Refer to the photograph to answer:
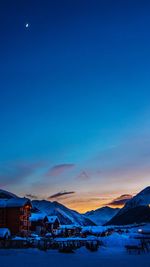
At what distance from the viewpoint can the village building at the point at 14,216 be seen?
111 m

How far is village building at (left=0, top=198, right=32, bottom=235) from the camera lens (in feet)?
364

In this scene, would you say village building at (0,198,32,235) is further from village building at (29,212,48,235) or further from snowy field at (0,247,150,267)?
snowy field at (0,247,150,267)

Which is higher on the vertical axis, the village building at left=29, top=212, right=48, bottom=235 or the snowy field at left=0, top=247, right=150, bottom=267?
the village building at left=29, top=212, right=48, bottom=235

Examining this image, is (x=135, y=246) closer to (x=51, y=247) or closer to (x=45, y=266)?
(x=51, y=247)

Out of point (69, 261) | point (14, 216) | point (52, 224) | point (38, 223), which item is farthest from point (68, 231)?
point (69, 261)

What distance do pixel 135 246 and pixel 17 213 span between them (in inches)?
1773

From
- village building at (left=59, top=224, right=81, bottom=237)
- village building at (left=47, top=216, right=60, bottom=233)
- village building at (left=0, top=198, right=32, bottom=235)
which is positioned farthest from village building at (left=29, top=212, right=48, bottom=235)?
village building at (left=0, top=198, right=32, bottom=235)

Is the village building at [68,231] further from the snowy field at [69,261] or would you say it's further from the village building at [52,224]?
the snowy field at [69,261]

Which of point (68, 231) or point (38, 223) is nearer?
point (38, 223)

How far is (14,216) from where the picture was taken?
112m

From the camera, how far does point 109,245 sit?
91.4 m

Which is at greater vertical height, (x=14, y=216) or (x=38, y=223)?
(x=14, y=216)

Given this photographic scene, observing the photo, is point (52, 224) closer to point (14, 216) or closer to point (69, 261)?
point (14, 216)

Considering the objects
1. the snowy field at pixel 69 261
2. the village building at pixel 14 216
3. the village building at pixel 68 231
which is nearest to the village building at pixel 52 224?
the village building at pixel 68 231
